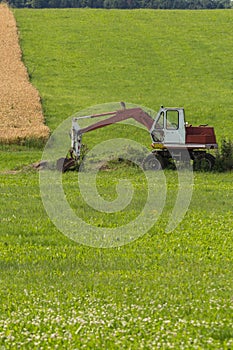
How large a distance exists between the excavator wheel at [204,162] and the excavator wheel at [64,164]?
4.47 metres

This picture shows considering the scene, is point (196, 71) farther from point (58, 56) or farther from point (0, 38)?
point (0, 38)

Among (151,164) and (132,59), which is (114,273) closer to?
(151,164)

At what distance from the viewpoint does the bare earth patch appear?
36.7 metres

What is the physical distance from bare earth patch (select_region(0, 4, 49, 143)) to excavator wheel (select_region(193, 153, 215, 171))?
11.8m

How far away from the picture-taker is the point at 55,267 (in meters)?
11.2

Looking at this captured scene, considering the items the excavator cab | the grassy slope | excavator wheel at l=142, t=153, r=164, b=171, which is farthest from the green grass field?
the grassy slope

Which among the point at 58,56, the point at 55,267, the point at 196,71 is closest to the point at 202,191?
the point at 55,267

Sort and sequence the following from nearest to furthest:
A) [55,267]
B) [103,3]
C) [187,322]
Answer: [187,322] → [55,267] → [103,3]

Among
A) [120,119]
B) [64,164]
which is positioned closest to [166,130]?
[120,119]

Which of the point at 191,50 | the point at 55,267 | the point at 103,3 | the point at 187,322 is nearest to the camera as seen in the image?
the point at 187,322

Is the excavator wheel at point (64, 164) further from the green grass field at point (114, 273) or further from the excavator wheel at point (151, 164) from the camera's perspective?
the excavator wheel at point (151, 164)

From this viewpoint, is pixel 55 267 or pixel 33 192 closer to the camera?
pixel 55 267

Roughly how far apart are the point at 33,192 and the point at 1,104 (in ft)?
74.5

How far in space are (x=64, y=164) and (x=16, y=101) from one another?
1775 centimetres
